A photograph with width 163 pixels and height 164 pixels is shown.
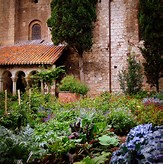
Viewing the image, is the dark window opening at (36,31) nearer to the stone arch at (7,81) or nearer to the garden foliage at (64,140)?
the stone arch at (7,81)

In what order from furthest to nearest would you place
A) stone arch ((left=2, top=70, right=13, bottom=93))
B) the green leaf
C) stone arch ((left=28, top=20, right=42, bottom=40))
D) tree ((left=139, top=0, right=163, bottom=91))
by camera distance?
stone arch ((left=28, top=20, right=42, bottom=40)), stone arch ((left=2, top=70, right=13, bottom=93)), tree ((left=139, top=0, right=163, bottom=91)), the green leaf

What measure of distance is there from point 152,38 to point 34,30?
10.4 m

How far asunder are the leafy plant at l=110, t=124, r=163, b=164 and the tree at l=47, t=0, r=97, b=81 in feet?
38.4

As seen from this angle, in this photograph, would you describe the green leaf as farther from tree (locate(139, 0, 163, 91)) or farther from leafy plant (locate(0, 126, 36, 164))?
tree (locate(139, 0, 163, 91))

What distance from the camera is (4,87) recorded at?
62.3 feet

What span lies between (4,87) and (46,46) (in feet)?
14.1

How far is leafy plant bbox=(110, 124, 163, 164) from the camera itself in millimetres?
3435

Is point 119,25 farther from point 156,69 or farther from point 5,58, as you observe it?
point 5,58

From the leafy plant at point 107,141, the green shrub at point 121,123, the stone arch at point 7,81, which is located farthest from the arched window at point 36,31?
the leafy plant at point 107,141

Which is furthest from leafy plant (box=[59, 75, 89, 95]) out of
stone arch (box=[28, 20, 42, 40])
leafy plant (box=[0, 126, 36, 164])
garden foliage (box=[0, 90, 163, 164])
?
leafy plant (box=[0, 126, 36, 164])

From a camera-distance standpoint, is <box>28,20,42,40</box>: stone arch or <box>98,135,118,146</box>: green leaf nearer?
<box>98,135,118,146</box>: green leaf

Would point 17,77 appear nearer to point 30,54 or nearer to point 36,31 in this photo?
point 30,54

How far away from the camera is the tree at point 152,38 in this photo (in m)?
14.9

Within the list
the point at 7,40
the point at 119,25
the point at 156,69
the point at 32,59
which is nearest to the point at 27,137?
the point at 156,69
